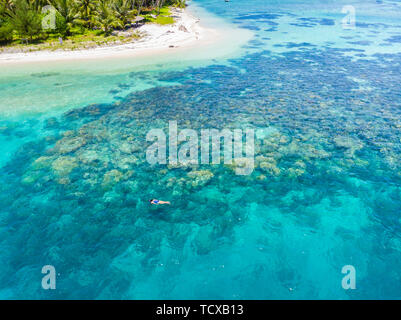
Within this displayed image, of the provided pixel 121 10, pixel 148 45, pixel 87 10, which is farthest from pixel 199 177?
Answer: pixel 87 10

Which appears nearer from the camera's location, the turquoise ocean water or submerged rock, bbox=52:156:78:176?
the turquoise ocean water

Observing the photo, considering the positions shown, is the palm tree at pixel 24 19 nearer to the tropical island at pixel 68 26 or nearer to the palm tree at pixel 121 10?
the tropical island at pixel 68 26

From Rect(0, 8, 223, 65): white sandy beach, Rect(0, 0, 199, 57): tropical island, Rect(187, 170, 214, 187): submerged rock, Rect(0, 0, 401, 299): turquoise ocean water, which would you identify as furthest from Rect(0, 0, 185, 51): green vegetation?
Rect(187, 170, 214, 187): submerged rock

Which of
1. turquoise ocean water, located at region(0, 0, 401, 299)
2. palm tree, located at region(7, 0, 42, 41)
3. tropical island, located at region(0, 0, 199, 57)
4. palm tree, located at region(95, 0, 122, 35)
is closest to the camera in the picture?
turquoise ocean water, located at region(0, 0, 401, 299)

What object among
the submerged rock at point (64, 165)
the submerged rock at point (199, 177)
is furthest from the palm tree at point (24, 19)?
the submerged rock at point (199, 177)

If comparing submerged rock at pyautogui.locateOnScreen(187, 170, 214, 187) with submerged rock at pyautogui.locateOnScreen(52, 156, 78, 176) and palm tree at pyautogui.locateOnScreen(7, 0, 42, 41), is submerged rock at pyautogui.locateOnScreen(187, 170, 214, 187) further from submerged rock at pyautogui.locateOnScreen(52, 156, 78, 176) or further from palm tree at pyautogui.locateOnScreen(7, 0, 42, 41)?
palm tree at pyautogui.locateOnScreen(7, 0, 42, 41)

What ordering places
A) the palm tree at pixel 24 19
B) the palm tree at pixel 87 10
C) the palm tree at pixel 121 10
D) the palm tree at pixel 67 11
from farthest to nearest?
the palm tree at pixel 121 10 → the palm tree at pixel 87 10 → the palm tree at pixel 67 11 → the palm tree at pixel 24 19

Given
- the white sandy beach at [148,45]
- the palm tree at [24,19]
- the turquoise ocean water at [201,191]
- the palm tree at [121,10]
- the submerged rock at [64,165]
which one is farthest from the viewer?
the palm tree at [121,10]
